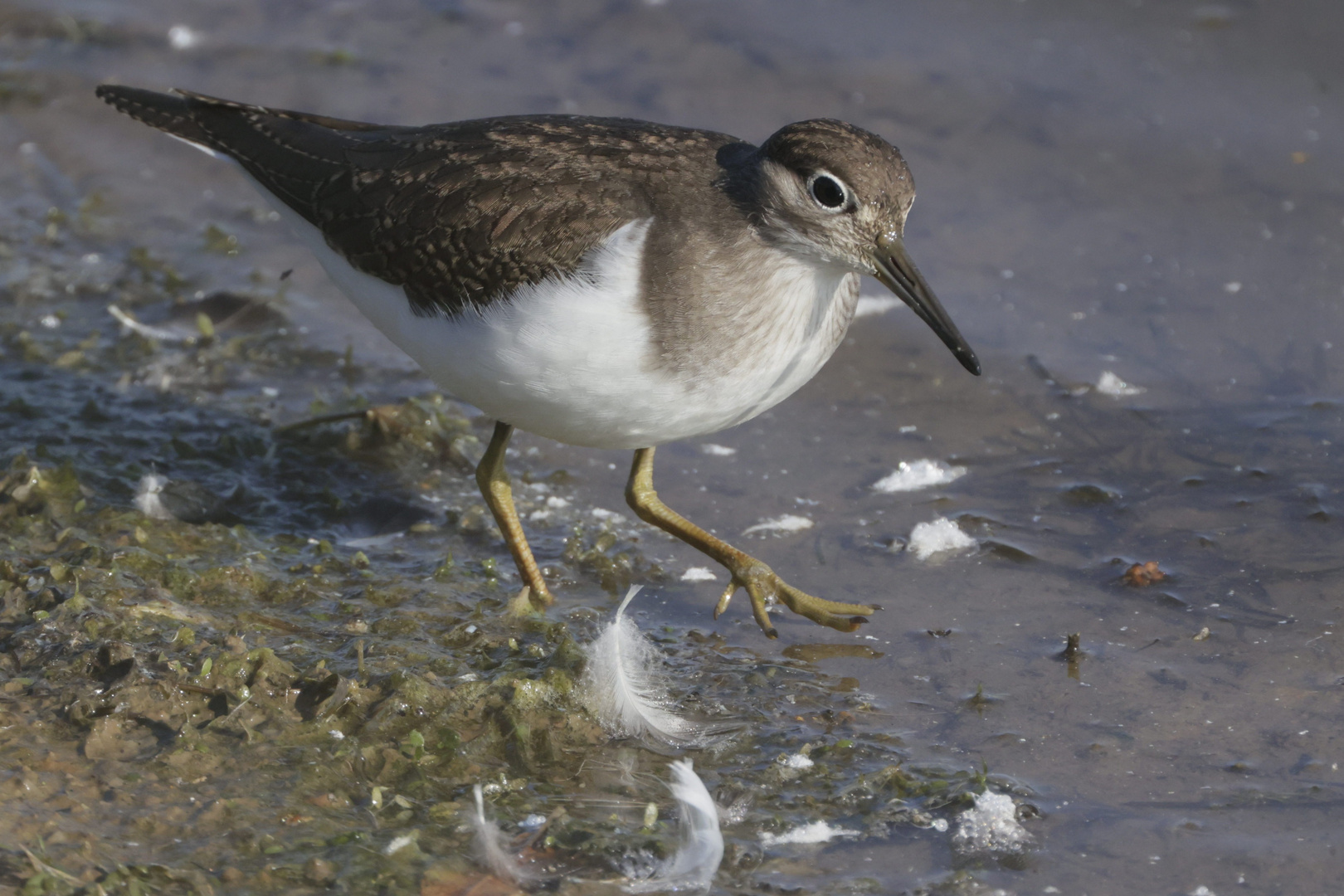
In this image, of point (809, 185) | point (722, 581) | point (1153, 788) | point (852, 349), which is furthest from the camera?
point (852, 349)

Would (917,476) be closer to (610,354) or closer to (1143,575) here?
(1143,575)

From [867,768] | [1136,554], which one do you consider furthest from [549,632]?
[1136,554]

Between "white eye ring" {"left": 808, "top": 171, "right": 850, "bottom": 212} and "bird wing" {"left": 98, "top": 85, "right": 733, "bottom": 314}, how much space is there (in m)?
0.43

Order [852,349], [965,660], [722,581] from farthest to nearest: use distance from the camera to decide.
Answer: [852,349]
[722,581]
[965,660]

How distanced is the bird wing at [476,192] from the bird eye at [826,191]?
434 mm

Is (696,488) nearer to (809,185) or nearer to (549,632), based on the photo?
(549,632)

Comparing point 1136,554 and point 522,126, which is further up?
point 522,126

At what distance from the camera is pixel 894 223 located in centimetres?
461

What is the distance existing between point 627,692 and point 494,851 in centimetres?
85

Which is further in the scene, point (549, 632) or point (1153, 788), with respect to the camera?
point (549, 632)

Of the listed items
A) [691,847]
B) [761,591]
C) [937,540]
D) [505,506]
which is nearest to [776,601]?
[761,591]

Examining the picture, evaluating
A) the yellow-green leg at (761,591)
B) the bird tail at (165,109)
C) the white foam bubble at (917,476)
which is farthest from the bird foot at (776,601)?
the bird tail at (165,109)

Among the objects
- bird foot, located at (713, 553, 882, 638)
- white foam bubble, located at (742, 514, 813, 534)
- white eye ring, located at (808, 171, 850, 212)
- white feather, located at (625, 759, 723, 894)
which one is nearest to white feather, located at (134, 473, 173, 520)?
bird foot, located at (713, 553, 882, 638)

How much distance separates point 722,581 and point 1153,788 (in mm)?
1914
